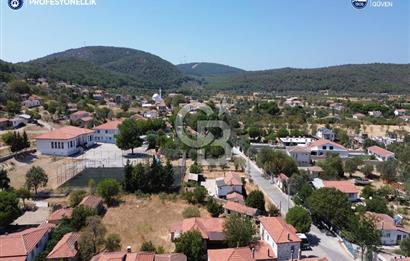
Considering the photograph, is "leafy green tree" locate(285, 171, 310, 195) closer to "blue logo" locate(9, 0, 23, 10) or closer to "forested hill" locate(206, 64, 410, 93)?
"blue logo" locate(9, 0, 23, 10)

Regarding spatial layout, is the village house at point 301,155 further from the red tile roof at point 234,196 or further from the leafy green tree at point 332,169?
the red tile roof at point 234,196

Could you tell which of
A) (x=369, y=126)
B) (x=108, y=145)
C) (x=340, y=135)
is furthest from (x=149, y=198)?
(x=369, y=126)

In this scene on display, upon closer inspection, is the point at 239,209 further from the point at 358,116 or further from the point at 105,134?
the point at 358,116

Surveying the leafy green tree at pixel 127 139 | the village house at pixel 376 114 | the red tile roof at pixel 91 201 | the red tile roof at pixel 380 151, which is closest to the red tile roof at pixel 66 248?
the red tile roof at pixel 91 201

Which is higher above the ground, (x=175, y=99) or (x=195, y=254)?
(x=175, y=99)

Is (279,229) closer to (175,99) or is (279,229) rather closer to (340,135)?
(340,135)

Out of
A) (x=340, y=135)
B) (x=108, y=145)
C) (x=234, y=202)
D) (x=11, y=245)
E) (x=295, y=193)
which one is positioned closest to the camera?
(x=11, y=245)

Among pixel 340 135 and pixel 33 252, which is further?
pixel 340 135
